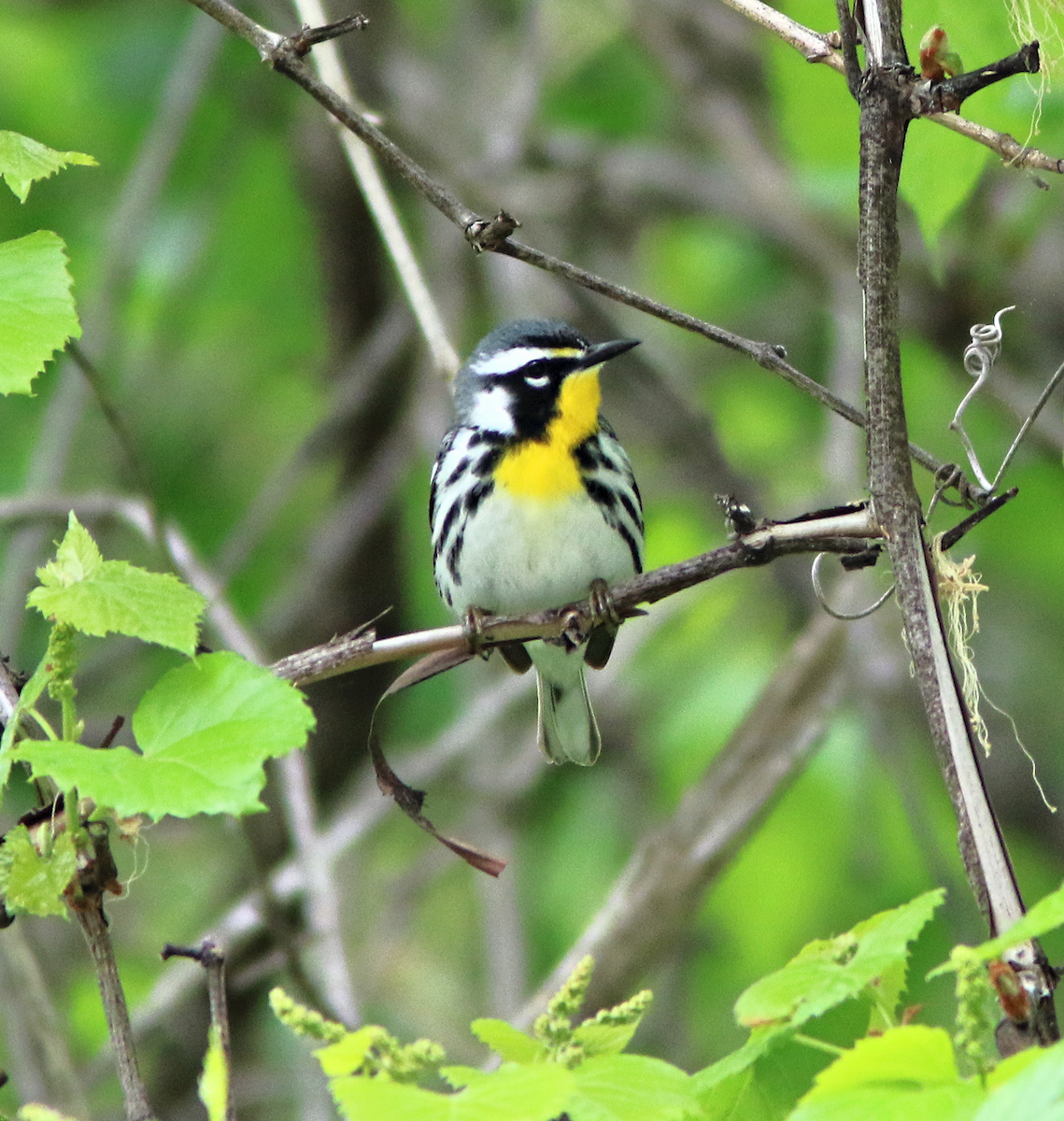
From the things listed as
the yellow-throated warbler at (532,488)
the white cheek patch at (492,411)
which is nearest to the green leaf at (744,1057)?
the yellow-throated warbler at (532,488)

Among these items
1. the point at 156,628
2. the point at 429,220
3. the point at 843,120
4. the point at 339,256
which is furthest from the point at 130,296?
the point at 156,628

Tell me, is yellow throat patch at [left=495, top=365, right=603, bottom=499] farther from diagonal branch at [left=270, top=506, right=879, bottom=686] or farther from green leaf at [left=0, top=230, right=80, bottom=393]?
green leaf at [left=0, top=230, right=80, bottom=393]

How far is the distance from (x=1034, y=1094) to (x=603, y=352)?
2.42 meters

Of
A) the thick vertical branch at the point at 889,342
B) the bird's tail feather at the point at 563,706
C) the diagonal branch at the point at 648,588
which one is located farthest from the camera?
the bird's tail feather at the point at 563,706

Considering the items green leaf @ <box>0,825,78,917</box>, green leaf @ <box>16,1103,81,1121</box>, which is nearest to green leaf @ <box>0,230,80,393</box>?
green leaf @ <box>0,825,78,917</box>

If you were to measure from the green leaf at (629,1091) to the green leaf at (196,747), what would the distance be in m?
0.32

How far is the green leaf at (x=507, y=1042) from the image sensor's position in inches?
43.8

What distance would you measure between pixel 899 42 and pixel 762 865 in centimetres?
355

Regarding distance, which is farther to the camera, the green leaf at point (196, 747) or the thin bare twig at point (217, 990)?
the green leaf at point (196, 747)

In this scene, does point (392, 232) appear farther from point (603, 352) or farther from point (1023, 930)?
point (1023, 930)

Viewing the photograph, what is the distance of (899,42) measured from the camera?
4.54ft

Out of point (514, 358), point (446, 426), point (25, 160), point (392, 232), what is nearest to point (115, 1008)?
point (25, 160)

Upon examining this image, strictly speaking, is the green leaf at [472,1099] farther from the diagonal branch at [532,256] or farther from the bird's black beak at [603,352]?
the bird's black beak at [603,352]

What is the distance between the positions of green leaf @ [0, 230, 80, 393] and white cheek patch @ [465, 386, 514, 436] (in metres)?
1.79
